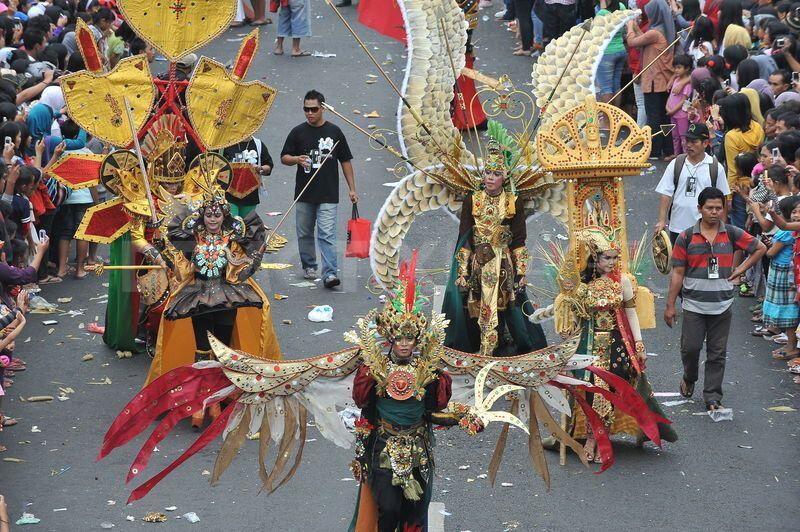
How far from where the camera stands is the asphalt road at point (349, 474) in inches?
352

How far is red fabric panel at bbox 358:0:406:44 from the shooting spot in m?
12.1

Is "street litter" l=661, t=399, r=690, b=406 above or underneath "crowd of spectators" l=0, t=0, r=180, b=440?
underneath

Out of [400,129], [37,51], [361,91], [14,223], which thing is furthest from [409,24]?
[361,91]

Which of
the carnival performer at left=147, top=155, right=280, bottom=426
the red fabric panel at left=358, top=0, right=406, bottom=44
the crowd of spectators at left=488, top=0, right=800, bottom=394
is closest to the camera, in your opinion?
the carnival performer at left=147, top=155, right=280, bottom=426

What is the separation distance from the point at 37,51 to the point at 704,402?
9084mm

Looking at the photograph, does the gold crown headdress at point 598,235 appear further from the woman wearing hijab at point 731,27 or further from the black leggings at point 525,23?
the black leggings at point 525,23

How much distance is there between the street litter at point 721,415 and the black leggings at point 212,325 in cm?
363

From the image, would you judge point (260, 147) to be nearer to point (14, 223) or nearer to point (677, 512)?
point (14, 223)

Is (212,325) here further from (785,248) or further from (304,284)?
(785,248)

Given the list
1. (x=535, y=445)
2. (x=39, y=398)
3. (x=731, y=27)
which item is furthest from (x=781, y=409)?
(x=731, y=27)

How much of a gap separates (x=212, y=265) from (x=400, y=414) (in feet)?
9.57

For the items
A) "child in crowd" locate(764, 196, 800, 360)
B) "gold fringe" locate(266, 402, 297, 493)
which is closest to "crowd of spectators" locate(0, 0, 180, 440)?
"gold fringe" locate(266, 402, 297, 493)

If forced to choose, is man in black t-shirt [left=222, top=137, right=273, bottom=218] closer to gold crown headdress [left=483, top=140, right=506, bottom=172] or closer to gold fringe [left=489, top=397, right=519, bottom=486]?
gold crown headdress [left=483, top=140, right=506, bottom=172]

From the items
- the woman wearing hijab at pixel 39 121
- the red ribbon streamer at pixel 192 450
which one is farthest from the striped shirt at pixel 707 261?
the woman wearing hijab at pixel 39 121
